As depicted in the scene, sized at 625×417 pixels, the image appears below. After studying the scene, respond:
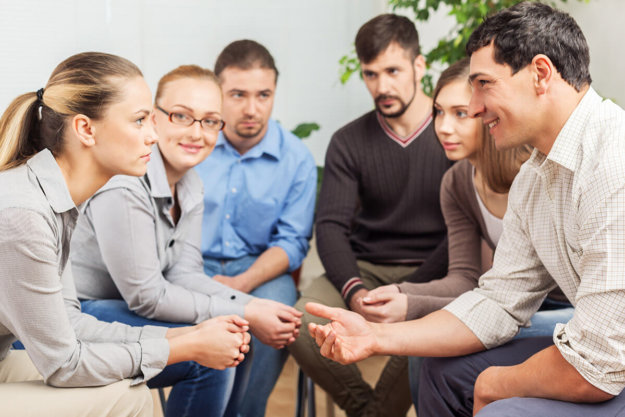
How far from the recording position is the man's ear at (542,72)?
128cm

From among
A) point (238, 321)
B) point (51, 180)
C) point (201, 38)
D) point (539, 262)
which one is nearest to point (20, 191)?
point (51, 180)

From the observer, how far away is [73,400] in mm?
1292

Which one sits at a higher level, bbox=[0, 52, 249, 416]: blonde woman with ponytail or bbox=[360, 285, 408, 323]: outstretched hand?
bbox=[0, 52, 249, 416]: blonde woman with ponytail

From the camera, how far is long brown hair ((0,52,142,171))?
1.35 metres

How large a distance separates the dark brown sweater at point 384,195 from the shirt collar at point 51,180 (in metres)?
1.13

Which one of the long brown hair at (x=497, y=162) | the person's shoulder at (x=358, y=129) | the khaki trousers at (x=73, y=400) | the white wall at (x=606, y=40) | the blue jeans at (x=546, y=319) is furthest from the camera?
the white wall at (x=606, y=40)

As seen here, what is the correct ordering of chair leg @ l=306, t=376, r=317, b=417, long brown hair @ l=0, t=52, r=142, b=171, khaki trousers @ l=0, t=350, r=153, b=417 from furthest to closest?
chair leg @ l=306, t=376, r=317, b=417, long brown hair @ l=0, t=52, r=142, b=171, khaki trousers @ l=0, t=350, r=153, b=417

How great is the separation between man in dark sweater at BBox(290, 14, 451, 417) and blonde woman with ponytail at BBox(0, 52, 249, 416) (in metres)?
0.88

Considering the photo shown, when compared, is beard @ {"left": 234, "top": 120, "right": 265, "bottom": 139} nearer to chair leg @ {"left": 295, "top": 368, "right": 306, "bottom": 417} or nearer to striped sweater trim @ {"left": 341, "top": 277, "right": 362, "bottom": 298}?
striped sweater trim @ {"left": 341, "top": 277, "right": 362, "bottom": 298}

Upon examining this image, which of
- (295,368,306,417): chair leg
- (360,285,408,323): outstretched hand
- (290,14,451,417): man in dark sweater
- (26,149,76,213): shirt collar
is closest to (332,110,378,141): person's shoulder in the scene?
(290,14,451,417): man in dark sweater

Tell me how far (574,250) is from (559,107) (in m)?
0.29

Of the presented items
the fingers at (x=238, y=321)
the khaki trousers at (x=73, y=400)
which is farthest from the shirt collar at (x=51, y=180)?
the fingers at (x=238, y=321)

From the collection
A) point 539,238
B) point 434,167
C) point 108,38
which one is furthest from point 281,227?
point 539,238

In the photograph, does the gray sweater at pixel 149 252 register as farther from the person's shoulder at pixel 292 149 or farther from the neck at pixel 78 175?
the person's shoulder at pixel 292 149
